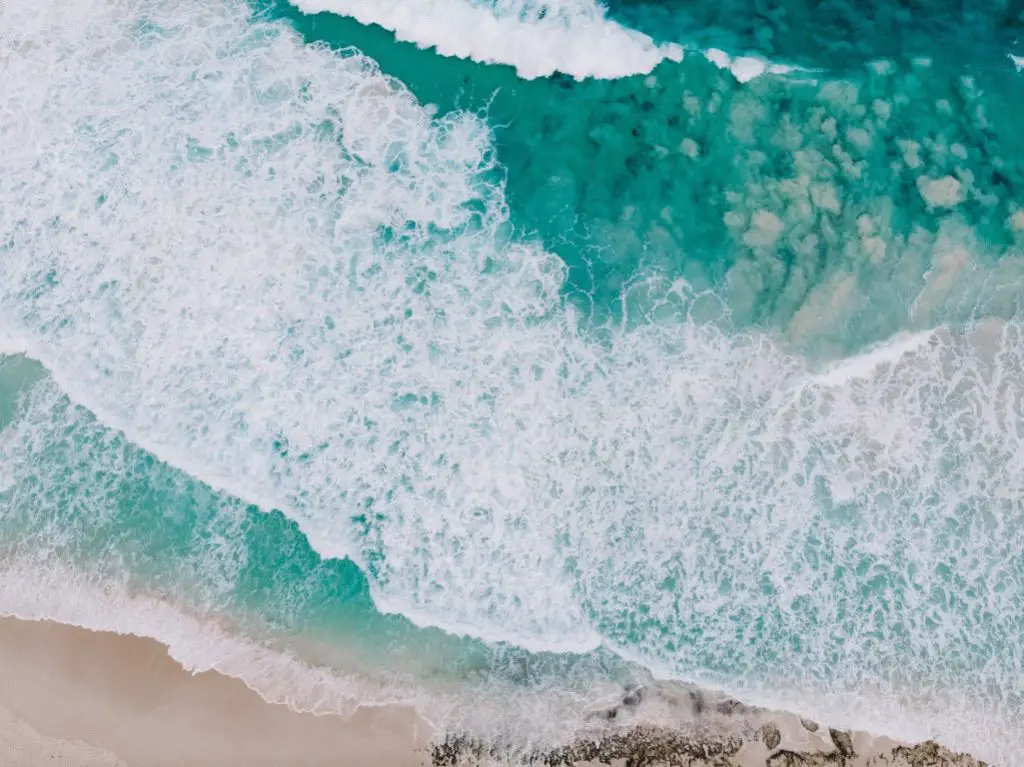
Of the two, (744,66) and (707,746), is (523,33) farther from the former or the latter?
(707,746)

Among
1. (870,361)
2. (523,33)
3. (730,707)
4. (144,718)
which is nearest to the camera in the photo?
(730,707)

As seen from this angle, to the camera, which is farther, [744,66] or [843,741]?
[744,66]

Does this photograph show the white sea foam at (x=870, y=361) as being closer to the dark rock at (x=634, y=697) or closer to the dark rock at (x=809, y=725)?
the dark rock at (x=809, y=725)

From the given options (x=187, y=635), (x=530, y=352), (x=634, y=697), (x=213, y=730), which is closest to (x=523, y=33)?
(x=530, y=352)

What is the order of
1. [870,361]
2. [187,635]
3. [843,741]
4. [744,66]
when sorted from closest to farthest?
Result: [843,741] < [187,635] < [870,361] < [744,66]

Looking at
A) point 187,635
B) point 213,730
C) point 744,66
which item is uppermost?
point 744,66

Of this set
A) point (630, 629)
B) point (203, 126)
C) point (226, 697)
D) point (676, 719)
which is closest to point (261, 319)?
point (203, 126)

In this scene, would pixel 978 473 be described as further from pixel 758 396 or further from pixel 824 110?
pixel 824 110

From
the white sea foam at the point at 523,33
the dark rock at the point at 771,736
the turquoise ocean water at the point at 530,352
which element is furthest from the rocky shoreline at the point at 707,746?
the white sea foam at the point at 523,33
